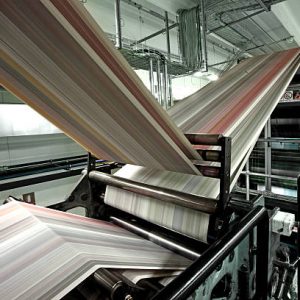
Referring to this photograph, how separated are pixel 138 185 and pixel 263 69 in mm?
1053

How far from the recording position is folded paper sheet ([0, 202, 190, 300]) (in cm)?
54

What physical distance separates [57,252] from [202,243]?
461mm

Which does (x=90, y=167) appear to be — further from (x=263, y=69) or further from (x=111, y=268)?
(x=263, y=69)

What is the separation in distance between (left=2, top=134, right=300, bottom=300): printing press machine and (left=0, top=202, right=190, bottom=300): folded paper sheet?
49mm

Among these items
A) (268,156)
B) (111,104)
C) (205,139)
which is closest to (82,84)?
(111,104)

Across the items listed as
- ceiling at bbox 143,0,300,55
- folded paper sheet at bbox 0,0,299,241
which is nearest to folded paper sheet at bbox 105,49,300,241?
folded paper sheet at bbox 0,0,299,241

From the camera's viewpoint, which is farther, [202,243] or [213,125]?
[213,125]

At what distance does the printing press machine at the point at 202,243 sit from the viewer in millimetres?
549

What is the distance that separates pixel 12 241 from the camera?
0.68 metres

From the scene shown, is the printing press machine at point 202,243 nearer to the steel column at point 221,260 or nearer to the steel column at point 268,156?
the steel column at point 221,260

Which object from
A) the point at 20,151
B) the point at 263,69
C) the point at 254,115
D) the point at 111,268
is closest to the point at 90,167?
the point at 111,268

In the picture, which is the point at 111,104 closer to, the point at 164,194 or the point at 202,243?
the point at 164,194

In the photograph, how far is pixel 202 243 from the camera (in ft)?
2.70

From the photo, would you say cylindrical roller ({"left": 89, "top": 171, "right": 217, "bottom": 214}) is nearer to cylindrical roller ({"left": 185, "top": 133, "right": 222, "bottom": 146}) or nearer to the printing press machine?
the printing press machine
